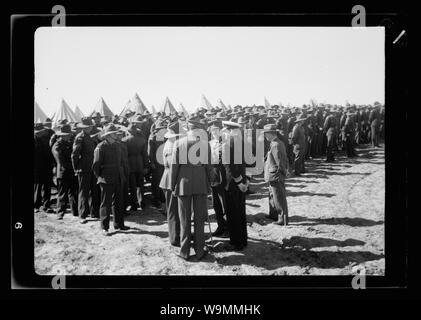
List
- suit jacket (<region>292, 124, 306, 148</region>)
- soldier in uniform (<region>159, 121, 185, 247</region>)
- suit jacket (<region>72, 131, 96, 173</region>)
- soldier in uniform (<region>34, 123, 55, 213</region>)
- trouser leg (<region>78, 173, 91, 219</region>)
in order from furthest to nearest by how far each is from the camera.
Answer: suit jacket (<region>292, 124, 306, 148</region>)
soldier in uniform (<region>34, 123, 55, 213</region>)
trouser leg (<region>78, 173, 91, 219</region>)
suit jacket (<region>72, 131, 96, 173</region>)
soldier in uniform (<region>159, 121, 185, 247</region>)

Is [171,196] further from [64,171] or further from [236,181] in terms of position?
[64,171]

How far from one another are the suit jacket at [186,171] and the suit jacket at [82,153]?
2.83m

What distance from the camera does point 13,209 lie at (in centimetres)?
610

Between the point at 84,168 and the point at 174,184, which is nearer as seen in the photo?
the point at 174,184

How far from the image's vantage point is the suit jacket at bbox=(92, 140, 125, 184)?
24.6ft

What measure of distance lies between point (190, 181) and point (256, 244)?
1948mm

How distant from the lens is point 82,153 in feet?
27.4

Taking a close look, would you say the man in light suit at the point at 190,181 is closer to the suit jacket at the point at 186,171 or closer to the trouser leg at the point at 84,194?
the suit jacket at the point at 186,171

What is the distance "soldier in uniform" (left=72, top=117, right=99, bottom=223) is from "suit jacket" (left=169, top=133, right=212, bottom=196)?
2.84 meters

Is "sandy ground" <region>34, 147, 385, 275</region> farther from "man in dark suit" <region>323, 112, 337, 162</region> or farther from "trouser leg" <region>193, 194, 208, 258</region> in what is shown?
"man in dark suit" <region>323, 112, 337, 162</region>

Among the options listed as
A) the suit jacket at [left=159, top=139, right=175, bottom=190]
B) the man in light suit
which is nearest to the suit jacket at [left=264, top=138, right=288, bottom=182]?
the man in light suit
